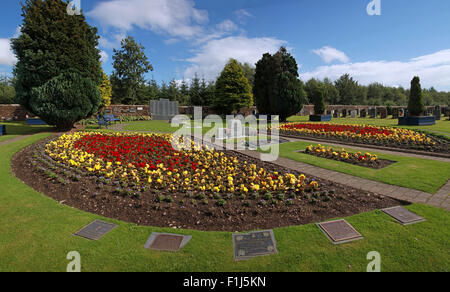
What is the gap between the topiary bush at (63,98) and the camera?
13.9m

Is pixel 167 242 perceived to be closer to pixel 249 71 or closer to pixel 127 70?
pixel 127 70

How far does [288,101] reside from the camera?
2241cm

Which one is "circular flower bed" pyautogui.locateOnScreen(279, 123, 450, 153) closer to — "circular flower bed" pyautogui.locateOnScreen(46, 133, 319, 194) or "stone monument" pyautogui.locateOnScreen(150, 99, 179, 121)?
"circular flower bed" pyautogui.locateOnScreen(46, 133, 319, 194)

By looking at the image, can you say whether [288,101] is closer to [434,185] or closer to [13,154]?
[434,185]

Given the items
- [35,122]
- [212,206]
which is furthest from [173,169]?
[35,122]

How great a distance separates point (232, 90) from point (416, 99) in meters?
20.0

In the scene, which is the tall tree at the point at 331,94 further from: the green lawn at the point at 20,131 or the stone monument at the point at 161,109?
the green lawn at the point at 20,131

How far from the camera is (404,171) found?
677 centimetres

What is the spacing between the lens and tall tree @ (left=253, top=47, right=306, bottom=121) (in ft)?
73.7

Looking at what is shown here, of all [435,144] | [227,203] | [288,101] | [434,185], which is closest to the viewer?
[227,203]

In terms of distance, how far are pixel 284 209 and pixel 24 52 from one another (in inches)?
676

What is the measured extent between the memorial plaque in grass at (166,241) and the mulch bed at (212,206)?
14.6 inches

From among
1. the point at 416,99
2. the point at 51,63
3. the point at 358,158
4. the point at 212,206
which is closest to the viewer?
the point at 212,206
